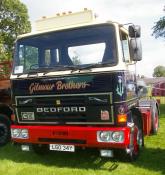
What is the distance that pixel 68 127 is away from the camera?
638cm

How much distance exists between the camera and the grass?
21.2 ft

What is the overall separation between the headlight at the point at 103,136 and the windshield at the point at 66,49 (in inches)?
46.6

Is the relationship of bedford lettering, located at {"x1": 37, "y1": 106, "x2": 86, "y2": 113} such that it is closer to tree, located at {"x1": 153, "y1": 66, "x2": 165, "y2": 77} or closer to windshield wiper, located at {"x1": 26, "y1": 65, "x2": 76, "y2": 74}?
windshield wiper, located at {"x1": 26, "y1": 65, "x2": 76, "y2": 74}

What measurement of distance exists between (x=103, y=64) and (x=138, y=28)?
94cm

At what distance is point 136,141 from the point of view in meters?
7.05

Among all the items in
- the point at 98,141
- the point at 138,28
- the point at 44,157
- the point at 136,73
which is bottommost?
the point at 44,157

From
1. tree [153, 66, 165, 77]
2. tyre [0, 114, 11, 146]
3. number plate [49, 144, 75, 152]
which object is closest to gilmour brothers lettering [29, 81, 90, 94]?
number plate [49, 144, 75, 152]

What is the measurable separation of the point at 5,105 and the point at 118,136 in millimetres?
3904

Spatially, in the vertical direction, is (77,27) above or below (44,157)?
above

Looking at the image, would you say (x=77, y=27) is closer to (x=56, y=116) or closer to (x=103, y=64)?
(x=103, y=64)

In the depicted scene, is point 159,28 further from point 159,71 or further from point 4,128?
point 159,71

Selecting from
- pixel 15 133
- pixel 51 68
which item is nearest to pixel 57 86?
pixel 51 68

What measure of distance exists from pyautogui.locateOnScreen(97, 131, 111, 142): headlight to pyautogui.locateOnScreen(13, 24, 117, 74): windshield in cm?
118

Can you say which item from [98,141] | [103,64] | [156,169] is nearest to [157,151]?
[156,169]
